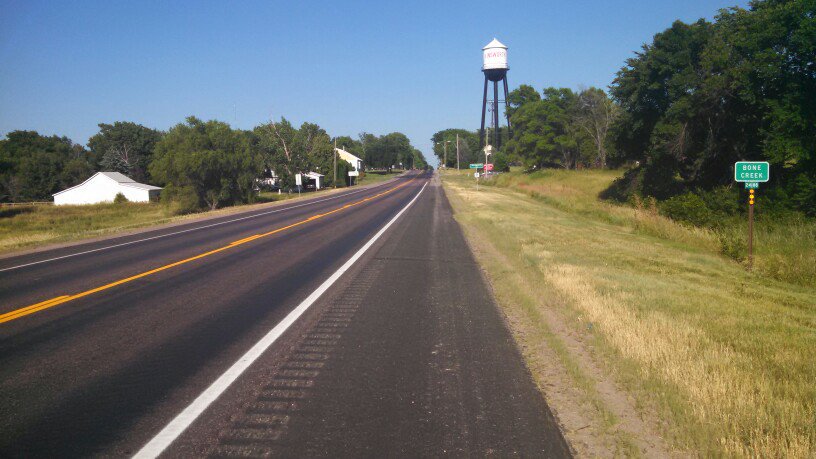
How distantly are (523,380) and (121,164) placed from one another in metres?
107

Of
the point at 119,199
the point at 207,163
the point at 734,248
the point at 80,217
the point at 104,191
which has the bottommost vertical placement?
the point at 734,248

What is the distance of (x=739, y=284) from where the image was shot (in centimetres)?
1110

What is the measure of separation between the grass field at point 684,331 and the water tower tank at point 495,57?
87.8 meters

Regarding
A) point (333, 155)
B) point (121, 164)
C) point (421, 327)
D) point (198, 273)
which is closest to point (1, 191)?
point (121, 164)

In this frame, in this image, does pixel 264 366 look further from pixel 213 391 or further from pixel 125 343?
pixel 125 343

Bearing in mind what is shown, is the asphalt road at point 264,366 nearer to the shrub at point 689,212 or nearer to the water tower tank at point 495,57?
the shrub at point 689,212

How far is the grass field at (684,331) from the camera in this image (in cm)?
418

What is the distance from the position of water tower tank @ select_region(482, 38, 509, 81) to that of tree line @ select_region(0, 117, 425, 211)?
32.8 m

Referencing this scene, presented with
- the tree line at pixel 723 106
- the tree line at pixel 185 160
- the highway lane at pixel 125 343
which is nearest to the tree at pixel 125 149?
the tree line at pixel 185 160

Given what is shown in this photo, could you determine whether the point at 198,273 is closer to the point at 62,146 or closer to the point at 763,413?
the point at 763,413

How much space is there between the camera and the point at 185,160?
45344mm

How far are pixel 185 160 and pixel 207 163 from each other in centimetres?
193

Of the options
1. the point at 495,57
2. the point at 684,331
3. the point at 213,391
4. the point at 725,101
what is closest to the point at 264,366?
the point at 213,391

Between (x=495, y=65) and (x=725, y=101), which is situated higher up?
(x=495, y=65)
